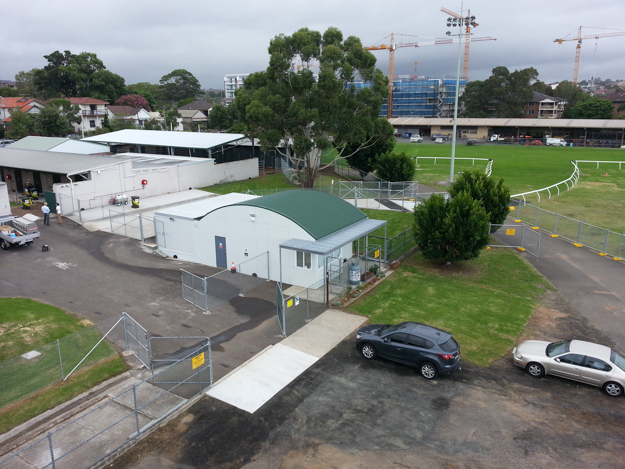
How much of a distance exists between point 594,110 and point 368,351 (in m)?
121

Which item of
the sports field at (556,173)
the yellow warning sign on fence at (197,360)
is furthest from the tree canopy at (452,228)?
the sports field at (556,173)

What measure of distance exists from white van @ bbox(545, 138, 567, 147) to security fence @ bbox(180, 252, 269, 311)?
92052 mm

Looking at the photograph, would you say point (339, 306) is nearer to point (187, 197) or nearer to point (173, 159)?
point (187, 197)

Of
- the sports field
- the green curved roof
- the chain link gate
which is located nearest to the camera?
the chain link gate

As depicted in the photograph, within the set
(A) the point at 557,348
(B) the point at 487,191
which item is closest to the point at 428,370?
(A) the point at 557,348

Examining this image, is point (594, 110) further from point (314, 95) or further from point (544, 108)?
point (314, 95)

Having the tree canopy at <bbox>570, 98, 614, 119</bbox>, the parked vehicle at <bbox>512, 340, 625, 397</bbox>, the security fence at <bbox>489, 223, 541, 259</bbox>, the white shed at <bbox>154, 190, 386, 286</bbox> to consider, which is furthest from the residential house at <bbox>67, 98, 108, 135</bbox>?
the tree canopy at <bbox>570, 98, 614, 119</bbox>

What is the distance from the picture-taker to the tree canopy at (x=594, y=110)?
110m

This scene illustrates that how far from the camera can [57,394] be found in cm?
1379

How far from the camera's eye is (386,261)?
85.4ft

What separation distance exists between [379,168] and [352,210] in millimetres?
21126

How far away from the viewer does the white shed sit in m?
22.2

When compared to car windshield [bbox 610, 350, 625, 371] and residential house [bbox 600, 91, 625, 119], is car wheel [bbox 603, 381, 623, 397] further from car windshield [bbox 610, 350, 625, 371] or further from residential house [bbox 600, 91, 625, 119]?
residential house [bbox 600, 91, 625, 119]

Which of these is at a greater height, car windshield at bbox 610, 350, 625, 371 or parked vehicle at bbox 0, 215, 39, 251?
parked vehicle at bbox 0, 215, 39, 251
